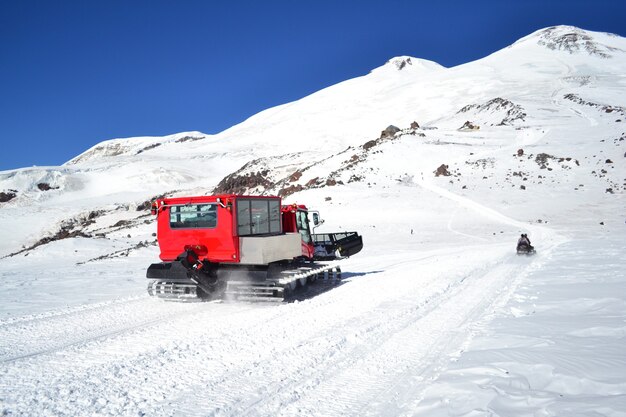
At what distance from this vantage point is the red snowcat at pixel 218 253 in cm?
976

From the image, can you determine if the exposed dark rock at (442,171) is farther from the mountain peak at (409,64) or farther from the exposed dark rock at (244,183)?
the mountain peak at (409,64)

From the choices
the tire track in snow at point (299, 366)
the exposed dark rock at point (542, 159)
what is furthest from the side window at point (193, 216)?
the exposed dark rock at point (542, 159)

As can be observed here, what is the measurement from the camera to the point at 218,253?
9961 millimetres

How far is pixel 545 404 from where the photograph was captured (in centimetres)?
416

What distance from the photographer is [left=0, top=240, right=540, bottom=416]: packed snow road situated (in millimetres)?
4723

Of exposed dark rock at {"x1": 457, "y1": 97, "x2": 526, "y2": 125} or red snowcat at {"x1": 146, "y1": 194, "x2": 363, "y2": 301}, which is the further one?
exposed dark rock at {"x1": 457, "y1": 97, "x2": 526, "y2": 125}

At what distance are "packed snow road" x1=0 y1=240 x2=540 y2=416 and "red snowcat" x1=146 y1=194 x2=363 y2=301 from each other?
42 centimetres

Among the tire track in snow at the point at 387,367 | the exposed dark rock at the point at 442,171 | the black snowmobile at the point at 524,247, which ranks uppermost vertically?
the exposed dark rock at the point at 442,171

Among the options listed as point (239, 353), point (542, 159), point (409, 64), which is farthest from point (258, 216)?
point (409, 64)

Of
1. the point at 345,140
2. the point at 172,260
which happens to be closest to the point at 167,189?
the point at 345,140

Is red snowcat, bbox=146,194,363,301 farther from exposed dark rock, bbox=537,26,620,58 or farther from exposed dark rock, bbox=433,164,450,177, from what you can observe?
exposed dark rock, bbox=537,26,620,58

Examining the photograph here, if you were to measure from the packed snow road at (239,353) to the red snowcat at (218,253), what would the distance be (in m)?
0.42

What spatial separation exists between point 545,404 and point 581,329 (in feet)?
9.70

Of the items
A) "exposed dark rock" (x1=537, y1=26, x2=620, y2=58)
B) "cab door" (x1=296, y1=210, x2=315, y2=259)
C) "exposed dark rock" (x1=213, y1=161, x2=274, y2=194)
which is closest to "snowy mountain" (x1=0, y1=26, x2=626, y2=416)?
"cab door" (x1=296, y1=210, x2=315, y2=259)
